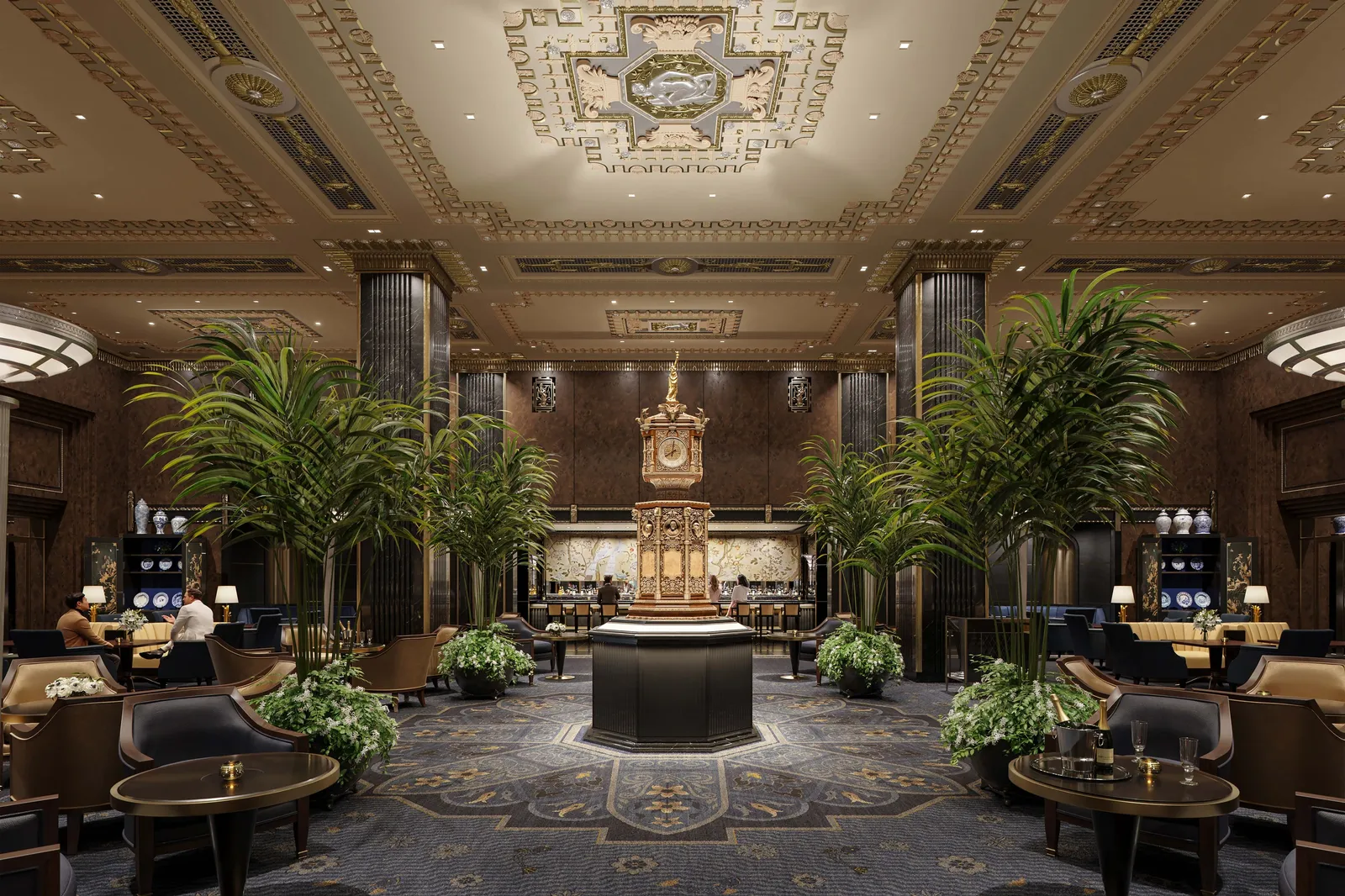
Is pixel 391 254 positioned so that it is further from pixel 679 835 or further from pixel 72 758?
pixel 679 835

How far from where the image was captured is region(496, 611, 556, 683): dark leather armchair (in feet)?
38.2

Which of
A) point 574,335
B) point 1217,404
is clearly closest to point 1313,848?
point 574,335

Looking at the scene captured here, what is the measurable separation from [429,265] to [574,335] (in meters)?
5.07

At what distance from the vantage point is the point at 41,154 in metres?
8.13

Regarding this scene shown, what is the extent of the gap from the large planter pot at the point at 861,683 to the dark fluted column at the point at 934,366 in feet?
3.68

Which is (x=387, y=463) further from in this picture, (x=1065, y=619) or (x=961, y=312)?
(x=1065, y=619)

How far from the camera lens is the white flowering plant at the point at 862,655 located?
988 centimetres

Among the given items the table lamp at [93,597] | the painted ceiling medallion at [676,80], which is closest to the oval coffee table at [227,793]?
the painted ceiling medallion at [676,80]

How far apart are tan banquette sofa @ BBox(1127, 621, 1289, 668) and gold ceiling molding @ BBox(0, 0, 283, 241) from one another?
11169 mm

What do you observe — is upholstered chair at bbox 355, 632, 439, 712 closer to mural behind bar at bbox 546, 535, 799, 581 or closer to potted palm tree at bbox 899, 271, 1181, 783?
potted palm tree at bbox 899, 271, 1181, 783

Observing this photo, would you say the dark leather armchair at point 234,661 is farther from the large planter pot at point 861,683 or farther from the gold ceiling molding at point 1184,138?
the gold ceiling molding at point 1184,138

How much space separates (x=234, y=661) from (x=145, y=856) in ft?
14.1

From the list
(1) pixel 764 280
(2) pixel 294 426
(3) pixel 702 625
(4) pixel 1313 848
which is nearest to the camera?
(4) pixel 1313 848

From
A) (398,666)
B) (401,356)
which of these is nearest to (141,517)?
(401,356)
